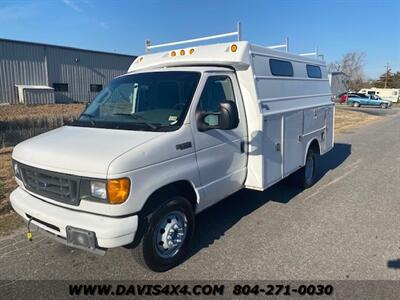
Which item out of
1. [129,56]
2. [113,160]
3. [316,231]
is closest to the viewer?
[113,160]

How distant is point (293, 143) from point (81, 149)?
3.66 meters

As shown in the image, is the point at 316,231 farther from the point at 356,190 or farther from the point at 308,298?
the point at 356,190

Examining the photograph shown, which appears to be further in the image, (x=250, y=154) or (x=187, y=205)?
(x=250, y=154)

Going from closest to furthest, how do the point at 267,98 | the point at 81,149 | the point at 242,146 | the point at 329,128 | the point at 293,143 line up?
the point at 81,149 → the point at 242,146 → the point at 267,98 → the point at 293,143 → the point at 329,128

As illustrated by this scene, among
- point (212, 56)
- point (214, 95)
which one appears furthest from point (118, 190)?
point (212, 56)

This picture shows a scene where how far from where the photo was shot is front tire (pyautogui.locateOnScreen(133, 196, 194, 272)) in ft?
10.9

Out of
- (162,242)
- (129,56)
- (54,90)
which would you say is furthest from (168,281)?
(129,56)

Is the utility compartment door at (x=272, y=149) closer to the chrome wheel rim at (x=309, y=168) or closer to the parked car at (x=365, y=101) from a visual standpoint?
the chrome wheel rim at (x=309, y=168)

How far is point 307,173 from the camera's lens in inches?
256

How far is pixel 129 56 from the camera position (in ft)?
132

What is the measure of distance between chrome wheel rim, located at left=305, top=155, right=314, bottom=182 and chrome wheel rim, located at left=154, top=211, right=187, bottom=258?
3595 mm

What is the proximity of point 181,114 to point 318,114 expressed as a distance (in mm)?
4128

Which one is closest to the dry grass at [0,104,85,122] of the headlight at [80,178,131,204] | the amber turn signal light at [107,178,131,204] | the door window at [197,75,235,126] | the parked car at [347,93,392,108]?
the door window at [197,75,235,126]

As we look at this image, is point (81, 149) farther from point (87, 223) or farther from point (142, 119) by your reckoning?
point (142, 119)
